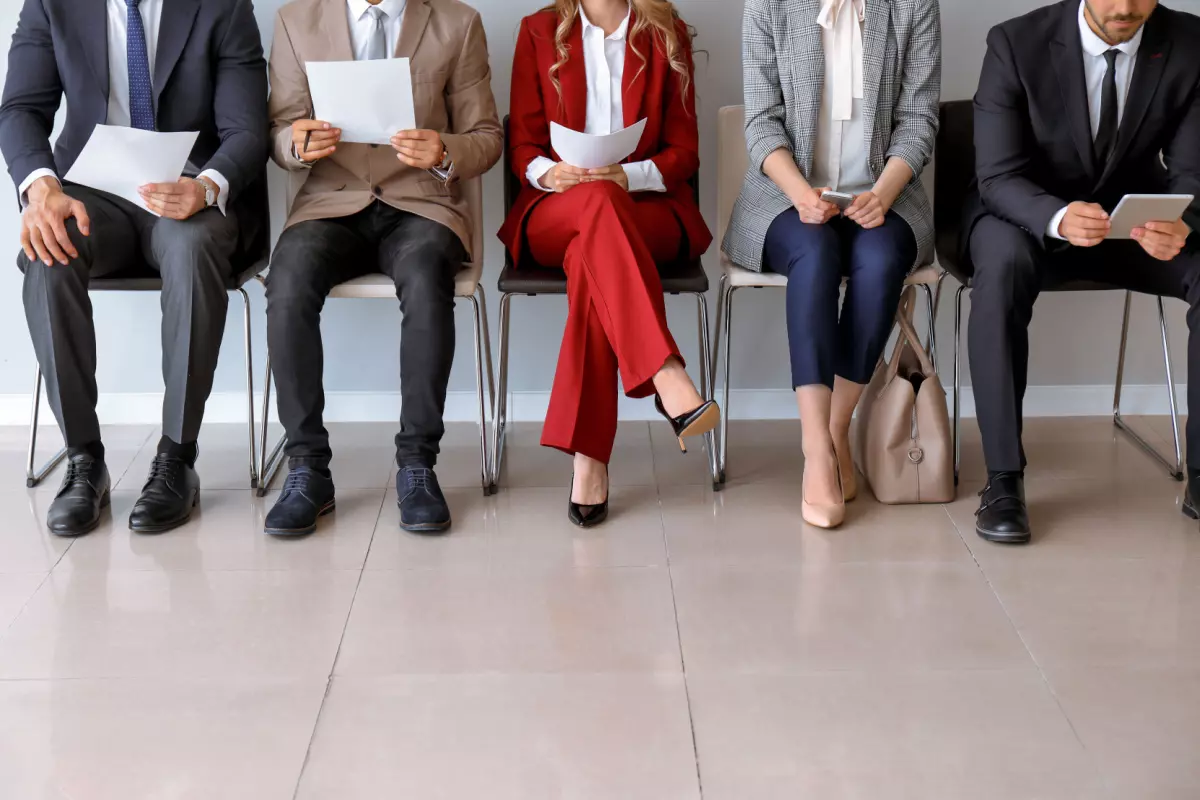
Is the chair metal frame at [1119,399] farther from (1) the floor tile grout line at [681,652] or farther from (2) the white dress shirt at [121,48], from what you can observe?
(2) the white dress shirt at [121,48]

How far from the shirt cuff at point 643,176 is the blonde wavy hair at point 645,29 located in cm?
23

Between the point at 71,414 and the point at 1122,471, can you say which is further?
the point at 1122,471


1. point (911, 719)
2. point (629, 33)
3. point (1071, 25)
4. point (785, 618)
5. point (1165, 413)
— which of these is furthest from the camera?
point (1165, 413)

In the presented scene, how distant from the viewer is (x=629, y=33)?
293 cm

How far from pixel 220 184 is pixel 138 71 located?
0.35 metres

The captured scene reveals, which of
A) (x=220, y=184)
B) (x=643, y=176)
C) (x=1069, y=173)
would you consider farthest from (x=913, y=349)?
(x=220, y=184)

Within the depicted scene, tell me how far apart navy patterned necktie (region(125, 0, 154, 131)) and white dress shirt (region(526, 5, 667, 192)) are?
→ 2.96ft

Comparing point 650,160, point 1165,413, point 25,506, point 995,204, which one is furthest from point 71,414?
point 1165,413

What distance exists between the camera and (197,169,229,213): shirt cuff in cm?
275

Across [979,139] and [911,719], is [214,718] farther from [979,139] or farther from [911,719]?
[979,139]

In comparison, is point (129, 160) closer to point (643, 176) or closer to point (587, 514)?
point (643, 176)

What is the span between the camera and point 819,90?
2816mm

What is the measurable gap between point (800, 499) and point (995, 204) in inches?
31.6

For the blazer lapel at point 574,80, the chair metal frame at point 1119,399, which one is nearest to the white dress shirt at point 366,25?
the blazer lapel at point 574,80
